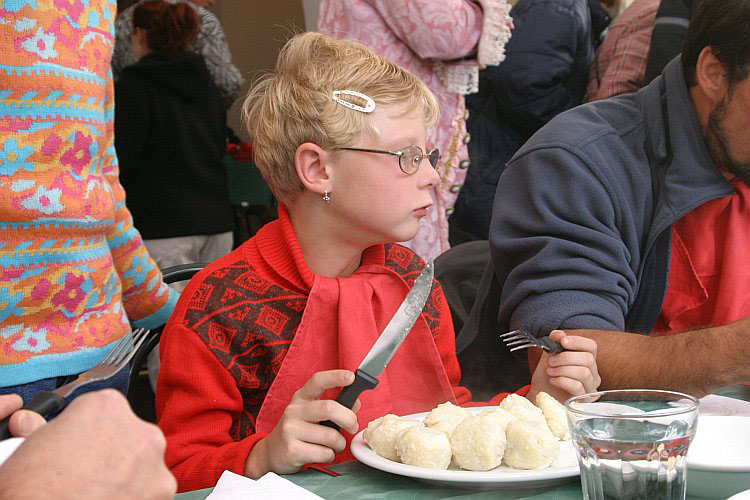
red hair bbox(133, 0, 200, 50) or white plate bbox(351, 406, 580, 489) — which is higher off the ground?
red hair bbox(133, 0, 200, 50)

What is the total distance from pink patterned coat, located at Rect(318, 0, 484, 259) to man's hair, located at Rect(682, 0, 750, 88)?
94 centimetres

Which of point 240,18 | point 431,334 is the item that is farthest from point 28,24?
point 240,18

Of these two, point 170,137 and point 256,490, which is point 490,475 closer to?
point 256,490

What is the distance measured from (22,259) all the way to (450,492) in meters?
0.81

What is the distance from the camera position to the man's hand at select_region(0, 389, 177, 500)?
22.1 inches

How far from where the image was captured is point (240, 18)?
468 cm

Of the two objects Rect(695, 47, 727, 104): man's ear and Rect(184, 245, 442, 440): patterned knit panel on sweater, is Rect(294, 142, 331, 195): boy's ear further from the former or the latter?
Rect(695, 47, 727, 104): man's ear

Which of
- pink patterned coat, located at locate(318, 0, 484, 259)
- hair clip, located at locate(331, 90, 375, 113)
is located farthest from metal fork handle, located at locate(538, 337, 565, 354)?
pink patterned coat, located at locate(318, 0, 484, 259)

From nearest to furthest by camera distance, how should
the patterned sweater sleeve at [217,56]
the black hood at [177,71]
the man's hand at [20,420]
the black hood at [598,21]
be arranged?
the man's hand at [20,420] → the black hood at [598,21] → the black hood at [177,71] → the patterned sweater sleeve at [217,56]

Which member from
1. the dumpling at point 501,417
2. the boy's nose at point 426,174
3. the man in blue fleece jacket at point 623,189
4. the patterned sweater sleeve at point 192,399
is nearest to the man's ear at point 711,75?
the man in blue fleece jacket at point 623,189

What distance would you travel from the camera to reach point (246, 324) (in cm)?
145

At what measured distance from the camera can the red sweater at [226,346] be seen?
1377 millimetres

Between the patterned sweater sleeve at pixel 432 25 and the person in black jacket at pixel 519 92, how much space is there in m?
0.40

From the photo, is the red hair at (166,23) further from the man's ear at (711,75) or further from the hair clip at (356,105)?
the man's ear at (711,75)
